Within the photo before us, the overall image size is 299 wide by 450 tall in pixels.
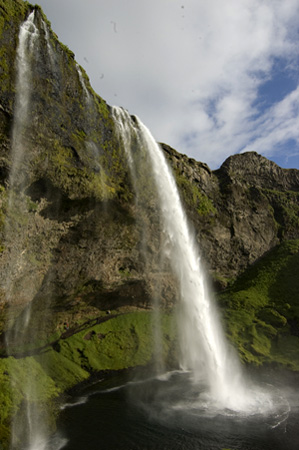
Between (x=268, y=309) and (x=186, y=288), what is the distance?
10856 mm

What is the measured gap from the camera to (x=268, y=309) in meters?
32.7

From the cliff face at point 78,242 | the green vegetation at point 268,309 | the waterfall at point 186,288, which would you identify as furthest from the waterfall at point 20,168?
the green vegetation at point 268,309

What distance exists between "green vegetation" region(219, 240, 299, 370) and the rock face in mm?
8371

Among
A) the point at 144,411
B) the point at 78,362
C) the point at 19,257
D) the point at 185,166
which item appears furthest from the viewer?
the point at 185,166

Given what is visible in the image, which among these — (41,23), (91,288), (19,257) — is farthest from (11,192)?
(41,23)

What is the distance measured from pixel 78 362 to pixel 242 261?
1054 inches

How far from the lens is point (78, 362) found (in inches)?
958

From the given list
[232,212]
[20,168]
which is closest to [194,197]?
[232,212]

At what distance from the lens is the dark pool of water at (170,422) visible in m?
13.9

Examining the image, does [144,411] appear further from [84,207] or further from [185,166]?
[185,166]

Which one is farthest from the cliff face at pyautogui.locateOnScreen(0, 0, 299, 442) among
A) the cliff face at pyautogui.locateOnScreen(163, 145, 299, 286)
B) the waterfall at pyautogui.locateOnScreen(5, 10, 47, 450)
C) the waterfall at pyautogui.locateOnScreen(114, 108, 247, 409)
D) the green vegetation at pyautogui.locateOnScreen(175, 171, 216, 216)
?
the waterfall at pyautogui.locateOnScreen(114, 108, 247, 409)

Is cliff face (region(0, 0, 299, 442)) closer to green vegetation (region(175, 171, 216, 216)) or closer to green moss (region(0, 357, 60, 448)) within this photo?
green moss (region(0, 357, 60, 448))

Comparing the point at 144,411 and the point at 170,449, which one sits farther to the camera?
the point at 144,411

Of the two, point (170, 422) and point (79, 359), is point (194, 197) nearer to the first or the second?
point (79, 359)
